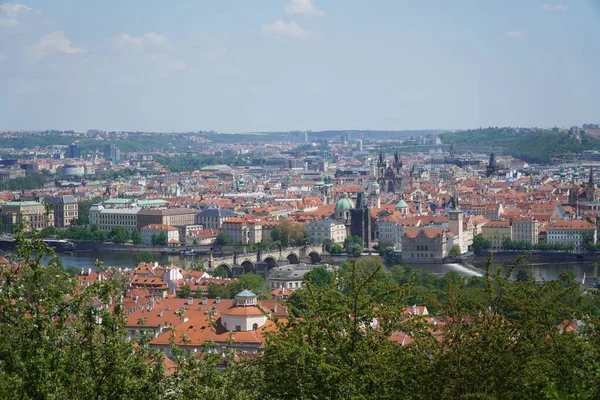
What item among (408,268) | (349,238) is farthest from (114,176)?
(408,268)

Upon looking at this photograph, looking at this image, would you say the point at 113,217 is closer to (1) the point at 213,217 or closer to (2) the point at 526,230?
(1) the point at 213,217

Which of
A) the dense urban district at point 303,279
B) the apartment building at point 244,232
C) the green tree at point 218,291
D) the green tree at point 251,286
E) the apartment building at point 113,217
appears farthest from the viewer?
the apartment building at point 113,217

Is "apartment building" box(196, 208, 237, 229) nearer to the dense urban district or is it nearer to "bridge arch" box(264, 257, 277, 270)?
the dense urban district

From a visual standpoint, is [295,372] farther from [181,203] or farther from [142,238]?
[181,203]

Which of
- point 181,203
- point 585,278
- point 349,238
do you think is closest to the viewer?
point 585,278

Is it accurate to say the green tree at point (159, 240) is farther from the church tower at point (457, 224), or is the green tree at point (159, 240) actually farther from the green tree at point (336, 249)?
the church tower at point (457, 224)

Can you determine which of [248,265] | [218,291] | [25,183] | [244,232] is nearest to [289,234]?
[244,232]

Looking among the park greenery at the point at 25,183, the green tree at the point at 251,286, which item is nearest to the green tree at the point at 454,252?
the green tree at the point at 251,286
